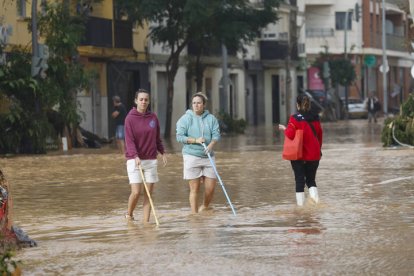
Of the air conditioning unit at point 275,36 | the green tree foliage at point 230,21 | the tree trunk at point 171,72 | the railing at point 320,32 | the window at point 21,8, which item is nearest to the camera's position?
the window at point 21,8

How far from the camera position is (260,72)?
235 feet

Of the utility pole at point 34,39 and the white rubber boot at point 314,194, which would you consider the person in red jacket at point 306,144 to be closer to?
the white rubber boot at point 314,194

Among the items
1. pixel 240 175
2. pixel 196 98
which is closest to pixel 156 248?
pixel 196 98

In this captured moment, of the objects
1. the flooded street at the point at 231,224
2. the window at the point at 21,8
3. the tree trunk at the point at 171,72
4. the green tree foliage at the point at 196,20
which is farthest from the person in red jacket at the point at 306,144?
the tree trunk at the point at 171,72

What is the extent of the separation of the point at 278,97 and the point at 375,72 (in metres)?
20.5

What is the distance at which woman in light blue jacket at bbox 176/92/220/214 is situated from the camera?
643 inches

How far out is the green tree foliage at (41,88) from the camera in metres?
34.2

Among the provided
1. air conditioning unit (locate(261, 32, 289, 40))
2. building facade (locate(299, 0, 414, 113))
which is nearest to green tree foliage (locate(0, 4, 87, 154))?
air conditioning unit (locate(261, 32, 289, 40))

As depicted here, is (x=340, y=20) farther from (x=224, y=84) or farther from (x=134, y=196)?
(x=134, y=196)

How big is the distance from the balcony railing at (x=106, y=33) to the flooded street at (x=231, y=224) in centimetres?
1944

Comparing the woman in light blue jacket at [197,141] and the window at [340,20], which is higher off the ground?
the window at [340,20]

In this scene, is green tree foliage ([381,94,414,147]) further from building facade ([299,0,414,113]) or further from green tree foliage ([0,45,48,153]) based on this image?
building facade ([299,0,414,113])

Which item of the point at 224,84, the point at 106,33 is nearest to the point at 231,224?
the point at 106,33

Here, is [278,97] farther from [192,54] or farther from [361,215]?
[361,215]
